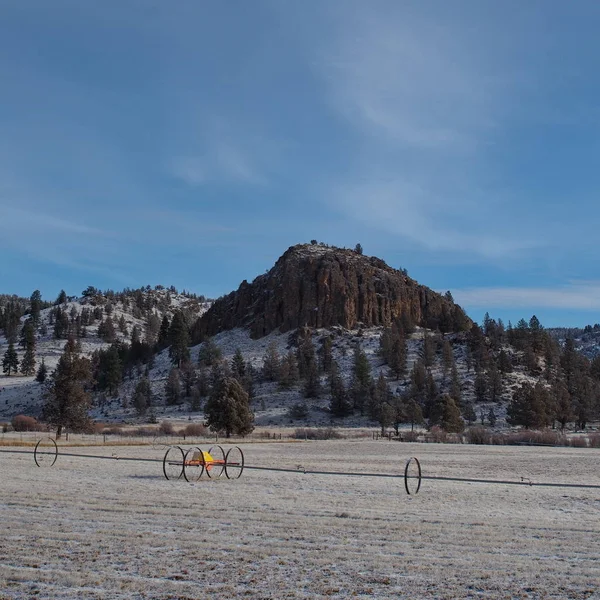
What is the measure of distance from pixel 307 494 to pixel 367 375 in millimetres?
86033

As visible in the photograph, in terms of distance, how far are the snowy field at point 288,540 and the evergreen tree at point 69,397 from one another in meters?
33.9

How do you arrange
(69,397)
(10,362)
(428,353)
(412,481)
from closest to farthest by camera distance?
(412,481)
(69,397)
(428,353)
(10,362)

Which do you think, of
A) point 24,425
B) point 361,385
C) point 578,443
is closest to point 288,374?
point 361,385

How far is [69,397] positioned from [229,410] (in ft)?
48.7

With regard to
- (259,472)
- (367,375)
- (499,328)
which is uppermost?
(499,328)

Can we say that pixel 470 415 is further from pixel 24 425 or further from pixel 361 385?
pixel 24 425

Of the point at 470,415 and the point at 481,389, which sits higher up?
the point at 481,389

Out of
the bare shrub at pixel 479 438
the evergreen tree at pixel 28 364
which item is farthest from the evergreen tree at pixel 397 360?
the evergreen tree at pixel 28 364

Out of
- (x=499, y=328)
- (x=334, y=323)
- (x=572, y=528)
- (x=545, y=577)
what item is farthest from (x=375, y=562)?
(x=334, y=323)

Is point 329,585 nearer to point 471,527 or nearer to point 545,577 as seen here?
point 545,577

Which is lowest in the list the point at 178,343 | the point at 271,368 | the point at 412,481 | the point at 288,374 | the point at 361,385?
the point at 412,481

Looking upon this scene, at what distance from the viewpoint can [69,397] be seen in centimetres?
5375

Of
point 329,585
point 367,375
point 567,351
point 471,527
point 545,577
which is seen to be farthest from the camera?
point 567,351

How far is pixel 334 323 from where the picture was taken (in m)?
161
